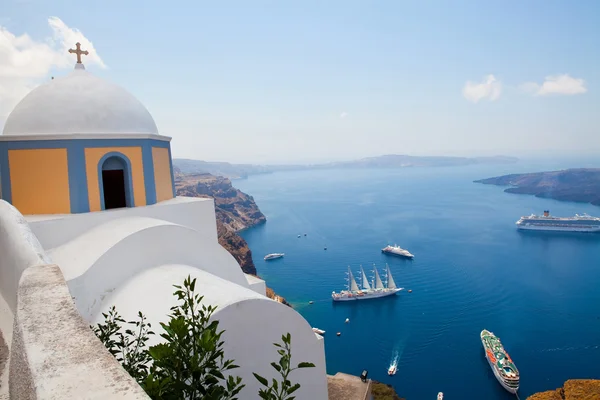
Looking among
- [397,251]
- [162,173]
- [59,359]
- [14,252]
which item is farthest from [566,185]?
[59,359]

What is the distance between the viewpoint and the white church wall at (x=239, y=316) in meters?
4.57

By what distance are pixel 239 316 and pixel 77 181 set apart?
4248 millimetres

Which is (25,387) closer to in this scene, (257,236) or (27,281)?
(27,281)

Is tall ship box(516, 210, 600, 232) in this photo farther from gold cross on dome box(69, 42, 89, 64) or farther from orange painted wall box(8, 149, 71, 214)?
orange painted wall box(8, 149, 71, 214)

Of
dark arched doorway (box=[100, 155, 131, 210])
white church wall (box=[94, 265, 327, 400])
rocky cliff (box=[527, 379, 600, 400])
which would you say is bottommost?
rocky cliff (box=[527, 379, 600, 400])

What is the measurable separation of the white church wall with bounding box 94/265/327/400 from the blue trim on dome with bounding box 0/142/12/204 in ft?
10.7

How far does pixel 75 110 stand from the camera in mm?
7207

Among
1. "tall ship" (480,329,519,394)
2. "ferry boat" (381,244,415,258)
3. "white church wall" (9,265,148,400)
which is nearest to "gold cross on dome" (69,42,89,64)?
"white church wall" (9,265,148,400)

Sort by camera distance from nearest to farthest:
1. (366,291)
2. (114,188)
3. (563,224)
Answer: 1. (114,188)
2. (366,291)
3. (563,224)

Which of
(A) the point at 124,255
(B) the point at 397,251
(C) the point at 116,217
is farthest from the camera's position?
(B) the point at 397,251

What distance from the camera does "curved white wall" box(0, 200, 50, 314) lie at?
132 inches

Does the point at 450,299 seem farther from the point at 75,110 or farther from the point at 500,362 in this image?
the point at 75,110

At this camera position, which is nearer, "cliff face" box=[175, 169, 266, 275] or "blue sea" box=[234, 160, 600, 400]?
"blue sea" box=[234, 160, 600, 400]

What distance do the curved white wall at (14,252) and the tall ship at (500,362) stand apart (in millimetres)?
19161
